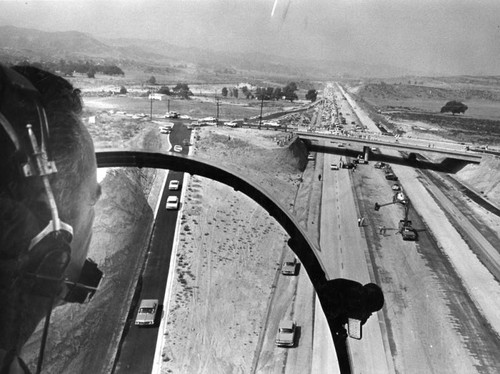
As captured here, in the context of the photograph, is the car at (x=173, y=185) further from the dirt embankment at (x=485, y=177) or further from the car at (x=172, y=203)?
the dirt embankment at (x=485, y=177)

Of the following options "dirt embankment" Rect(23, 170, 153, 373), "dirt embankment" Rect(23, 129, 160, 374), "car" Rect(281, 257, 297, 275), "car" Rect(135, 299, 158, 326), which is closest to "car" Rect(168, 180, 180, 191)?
"dirt embankment" Rect(23, 129, 160, 374)

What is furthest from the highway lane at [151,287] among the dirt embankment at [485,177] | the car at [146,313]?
the dirt embankment at [485,177]

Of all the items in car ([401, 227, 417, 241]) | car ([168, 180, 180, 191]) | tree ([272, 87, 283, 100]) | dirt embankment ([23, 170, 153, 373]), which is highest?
tree ([272, 87, 283, 100])

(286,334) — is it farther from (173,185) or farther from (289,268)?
(173,185)

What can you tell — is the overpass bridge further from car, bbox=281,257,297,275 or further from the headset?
the headset

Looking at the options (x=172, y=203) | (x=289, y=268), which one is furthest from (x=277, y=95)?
(x=289, y=268)

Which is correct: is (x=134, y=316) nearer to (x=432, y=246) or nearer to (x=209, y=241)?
(x=209, y=241)

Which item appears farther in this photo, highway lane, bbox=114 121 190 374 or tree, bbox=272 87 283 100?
tree, bbox=272 87 283 100
